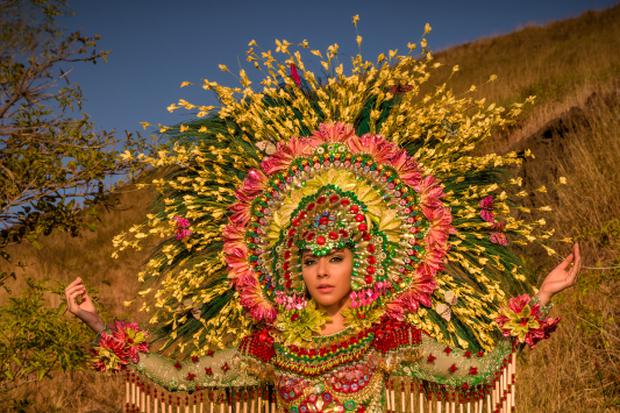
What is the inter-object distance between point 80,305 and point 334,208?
159 centimetres

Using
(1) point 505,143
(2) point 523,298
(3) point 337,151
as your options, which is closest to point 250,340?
(3) point 337,151

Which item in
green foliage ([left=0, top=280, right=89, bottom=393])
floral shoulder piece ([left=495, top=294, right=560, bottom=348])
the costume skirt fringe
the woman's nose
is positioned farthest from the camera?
green foliage ([left=0, top=280, right=89, bottom=393])

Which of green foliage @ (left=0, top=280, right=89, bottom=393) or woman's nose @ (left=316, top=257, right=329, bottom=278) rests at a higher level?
woman's nose @ (left=316, top=257, right=329, bottom=278)

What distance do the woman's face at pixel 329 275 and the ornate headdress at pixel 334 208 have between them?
0.23 ft

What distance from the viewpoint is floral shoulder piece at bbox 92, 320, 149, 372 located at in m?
3.56

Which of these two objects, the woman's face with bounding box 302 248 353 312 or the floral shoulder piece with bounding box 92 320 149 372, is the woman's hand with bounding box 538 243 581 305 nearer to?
the woman's face with bounding box 302 248 353 312

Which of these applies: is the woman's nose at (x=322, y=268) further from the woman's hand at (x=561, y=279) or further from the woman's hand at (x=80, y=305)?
the woman's hand at (x=80, y=305)

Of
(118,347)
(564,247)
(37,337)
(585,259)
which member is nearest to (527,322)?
(118,347)

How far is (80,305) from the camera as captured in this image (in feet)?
11.8

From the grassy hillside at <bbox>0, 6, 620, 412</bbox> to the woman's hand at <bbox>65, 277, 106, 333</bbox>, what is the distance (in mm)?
865

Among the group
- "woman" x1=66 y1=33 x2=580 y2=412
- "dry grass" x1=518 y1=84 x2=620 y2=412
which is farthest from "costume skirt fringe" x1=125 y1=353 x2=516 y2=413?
"dry grass" x1=518 y1=84 x2=620 y2=412

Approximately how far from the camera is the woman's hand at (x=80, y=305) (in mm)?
3537

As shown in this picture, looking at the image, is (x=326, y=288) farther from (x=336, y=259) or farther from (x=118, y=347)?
(x=118, y=347)

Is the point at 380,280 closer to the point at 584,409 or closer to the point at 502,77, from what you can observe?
the point at 584,409
